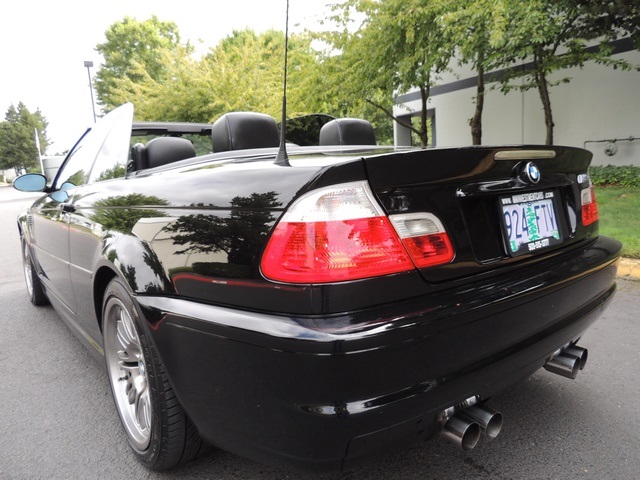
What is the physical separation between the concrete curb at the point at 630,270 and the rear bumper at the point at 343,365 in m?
3.37

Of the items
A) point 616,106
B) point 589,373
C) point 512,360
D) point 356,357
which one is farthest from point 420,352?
point 616,106

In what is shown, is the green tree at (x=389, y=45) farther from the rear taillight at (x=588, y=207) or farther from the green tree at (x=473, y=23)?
the rear taillight at (x=588, y=207)

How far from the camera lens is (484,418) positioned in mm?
1546

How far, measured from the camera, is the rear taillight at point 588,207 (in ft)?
7.05

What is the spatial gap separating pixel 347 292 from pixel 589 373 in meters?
2.04

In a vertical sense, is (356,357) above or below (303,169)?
below

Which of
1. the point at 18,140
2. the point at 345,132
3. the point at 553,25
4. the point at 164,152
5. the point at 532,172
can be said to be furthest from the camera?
the point at 18,140

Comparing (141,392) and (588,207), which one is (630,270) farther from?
(141,392)

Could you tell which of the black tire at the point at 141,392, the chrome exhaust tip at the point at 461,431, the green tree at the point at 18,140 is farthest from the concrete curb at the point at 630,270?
the green tree at the point at 18,140

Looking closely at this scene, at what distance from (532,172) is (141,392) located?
1830 millimetres

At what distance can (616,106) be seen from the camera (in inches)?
458

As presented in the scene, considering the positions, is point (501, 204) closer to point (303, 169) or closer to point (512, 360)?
point (512, 360)

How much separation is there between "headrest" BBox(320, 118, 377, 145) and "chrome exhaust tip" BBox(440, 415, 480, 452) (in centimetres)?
186

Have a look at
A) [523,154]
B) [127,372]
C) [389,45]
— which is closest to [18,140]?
[389,45]
